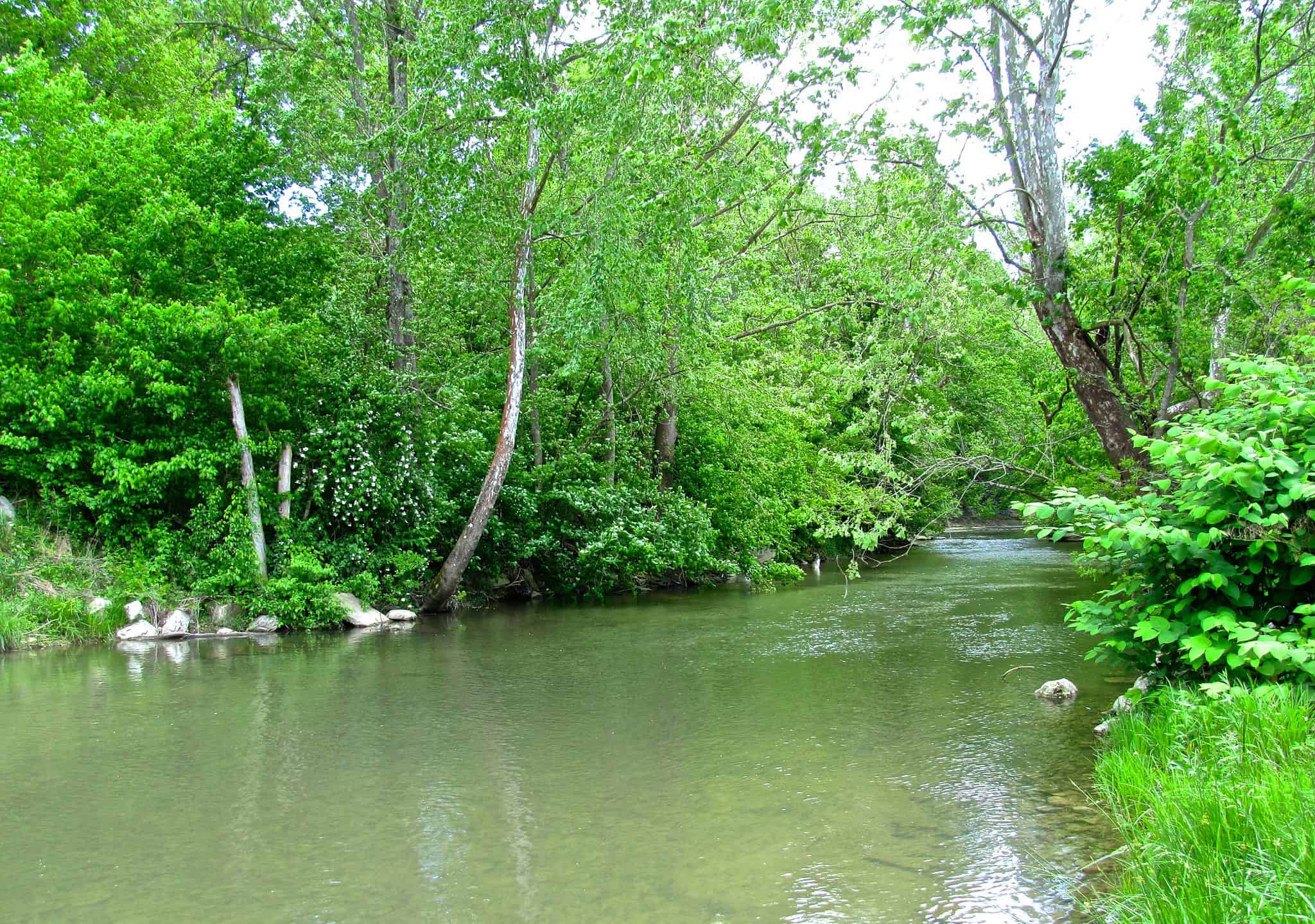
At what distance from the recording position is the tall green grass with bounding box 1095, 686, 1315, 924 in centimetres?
289

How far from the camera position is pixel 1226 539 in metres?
4.94

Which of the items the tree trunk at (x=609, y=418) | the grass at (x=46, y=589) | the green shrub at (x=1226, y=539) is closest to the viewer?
the green shrub at (x=1226, y=539)

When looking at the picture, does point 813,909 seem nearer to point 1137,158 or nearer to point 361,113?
point 1137,158

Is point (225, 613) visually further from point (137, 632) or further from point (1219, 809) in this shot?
point (1219, 809)

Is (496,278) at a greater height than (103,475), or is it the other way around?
(496,278)

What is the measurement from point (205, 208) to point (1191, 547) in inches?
552

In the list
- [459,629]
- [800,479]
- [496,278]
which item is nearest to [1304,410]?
[459,629]

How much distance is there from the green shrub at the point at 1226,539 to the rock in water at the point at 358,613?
11.0 metres

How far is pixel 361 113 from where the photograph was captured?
48.5ft

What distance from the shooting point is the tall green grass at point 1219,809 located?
2891mm

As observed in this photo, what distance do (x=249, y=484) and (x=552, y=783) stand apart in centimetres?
928

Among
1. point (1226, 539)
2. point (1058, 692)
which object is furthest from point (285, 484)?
point (1226, 539)

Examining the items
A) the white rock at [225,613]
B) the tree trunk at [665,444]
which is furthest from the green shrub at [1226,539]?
the tree trunk at [665,444]

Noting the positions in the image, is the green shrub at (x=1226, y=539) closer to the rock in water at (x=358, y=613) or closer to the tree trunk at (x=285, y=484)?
the rock in water at (x=358, y=613)
